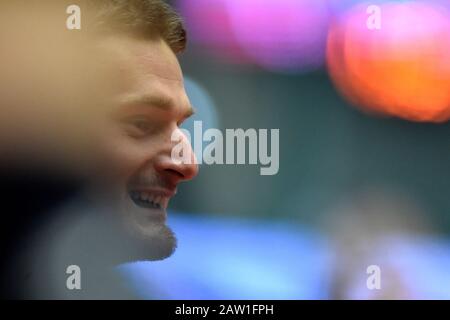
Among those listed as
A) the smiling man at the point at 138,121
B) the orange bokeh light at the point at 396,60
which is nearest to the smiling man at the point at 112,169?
the smiling man at the point at 138,121

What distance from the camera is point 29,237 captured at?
2707mm

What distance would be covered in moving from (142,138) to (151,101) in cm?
14

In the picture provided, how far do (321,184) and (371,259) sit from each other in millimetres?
326

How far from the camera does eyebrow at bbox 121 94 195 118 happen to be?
2.71m

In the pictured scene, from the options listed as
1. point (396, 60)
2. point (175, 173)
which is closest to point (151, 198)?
point (175, 173)

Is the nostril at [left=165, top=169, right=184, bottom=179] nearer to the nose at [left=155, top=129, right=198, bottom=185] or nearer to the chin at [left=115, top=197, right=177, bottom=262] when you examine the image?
the nose at [left=155, top=129, right=198, bottom=185]

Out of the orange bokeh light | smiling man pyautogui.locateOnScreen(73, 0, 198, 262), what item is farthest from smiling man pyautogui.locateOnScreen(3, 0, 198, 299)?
the orange bokeh light

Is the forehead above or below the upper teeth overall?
above

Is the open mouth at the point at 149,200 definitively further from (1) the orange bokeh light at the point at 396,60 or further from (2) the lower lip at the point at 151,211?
(1) the orange bokeh light at the point at 396,60

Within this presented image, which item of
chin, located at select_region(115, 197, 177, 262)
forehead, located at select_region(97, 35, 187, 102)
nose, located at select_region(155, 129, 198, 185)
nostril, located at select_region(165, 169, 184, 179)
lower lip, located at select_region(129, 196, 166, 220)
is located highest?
forehead, located at select_region(97, 35, 187, 102)

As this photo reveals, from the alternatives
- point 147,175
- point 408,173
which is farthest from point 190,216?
point 408,173

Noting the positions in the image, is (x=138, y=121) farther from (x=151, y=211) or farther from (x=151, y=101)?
(x=151, y=211)

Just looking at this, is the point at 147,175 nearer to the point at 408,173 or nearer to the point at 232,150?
the point at 232,150
